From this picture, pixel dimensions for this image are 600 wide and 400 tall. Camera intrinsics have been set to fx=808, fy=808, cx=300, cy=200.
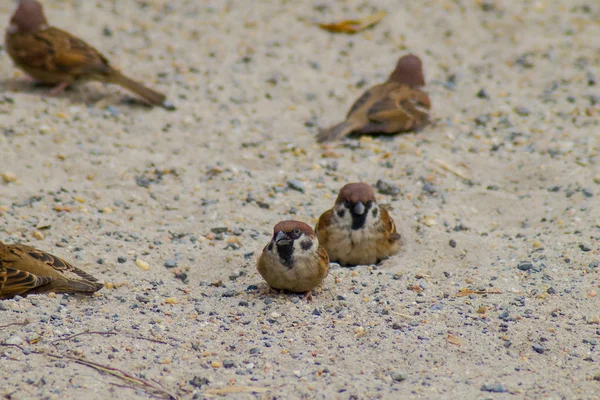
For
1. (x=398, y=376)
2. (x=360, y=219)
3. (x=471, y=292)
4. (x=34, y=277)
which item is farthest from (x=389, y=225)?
Result: (x=34, y=277)

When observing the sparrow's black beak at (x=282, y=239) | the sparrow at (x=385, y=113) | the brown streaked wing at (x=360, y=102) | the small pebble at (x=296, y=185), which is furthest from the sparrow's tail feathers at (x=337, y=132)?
the sparrow's black beak at (x=282, y=239)

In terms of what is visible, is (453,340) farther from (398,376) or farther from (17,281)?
(17,281)

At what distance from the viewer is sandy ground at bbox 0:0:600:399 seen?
174 inches

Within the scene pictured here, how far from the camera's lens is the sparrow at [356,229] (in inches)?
235

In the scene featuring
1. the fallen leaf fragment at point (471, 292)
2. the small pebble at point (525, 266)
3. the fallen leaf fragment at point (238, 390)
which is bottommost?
the fallen leaf fragment at point (471, 292)

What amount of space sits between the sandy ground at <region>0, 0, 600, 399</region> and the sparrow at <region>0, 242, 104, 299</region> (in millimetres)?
117

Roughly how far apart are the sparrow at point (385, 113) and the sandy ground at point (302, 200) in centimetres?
14

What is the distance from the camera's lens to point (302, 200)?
22.1 feet

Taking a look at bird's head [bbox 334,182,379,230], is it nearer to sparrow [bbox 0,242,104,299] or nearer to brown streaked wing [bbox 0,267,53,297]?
sparrow [bbox 0,242,104,299]

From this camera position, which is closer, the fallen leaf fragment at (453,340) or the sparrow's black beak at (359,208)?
A: the fallen leaf fragment at (453,340)

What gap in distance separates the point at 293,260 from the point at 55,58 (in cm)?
434

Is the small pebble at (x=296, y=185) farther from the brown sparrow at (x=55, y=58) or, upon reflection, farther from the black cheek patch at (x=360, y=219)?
the brown sparrow at (x=55, y=58)

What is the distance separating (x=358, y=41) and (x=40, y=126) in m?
4.13

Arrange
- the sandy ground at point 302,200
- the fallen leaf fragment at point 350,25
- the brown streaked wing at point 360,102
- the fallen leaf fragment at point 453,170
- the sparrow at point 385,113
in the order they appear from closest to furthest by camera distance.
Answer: the sandy ground at point 302,200 → the fallen leaf fragment at point 453,170 → the sparrow at point 385,113 → the brown streaked wing at point 360,102 → the fallen leaf fragment at point 350,25
